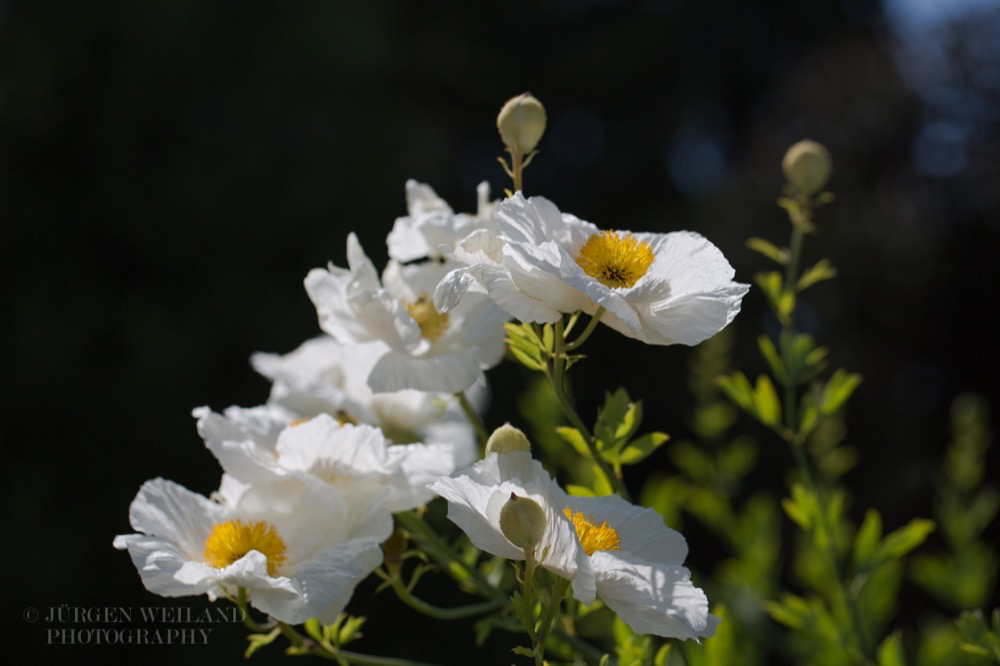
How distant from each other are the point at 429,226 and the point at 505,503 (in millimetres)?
227

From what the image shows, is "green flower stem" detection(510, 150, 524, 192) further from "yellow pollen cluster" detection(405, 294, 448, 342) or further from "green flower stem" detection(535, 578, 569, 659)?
"green flower stem" detection(535, 578, 569, 659)

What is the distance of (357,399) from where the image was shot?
0.67 metres

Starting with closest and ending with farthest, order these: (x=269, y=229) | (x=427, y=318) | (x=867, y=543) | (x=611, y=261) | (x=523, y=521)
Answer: (x=523, y=521), (x=611, y=261), (x=427, y=318), (x=867, y=543), (x=269, y=229)

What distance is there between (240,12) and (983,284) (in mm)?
3018

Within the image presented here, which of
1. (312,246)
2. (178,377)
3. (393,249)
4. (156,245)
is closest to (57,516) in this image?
(178,377)

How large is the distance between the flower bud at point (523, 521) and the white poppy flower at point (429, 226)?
0.20 meters

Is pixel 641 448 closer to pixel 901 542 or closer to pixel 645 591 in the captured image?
pixel 645 591

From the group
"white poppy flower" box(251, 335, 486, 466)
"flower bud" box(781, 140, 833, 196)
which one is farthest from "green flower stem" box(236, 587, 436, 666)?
"flower bud" box(781, 140, 833, 196)

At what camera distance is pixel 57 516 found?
2.67 metres

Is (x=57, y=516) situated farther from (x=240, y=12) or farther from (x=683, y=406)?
(x=683, y=406)

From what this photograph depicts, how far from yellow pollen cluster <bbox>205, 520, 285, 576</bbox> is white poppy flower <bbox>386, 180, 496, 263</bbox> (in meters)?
0.18

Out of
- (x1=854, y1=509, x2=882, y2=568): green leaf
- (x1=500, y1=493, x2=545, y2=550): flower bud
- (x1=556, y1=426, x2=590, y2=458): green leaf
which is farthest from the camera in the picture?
(x1=854, y1=509, x2=882, y2=568): green leaf

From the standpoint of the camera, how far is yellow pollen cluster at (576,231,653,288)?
50cm

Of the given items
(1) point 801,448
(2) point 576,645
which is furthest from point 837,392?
(2) point 576,645
